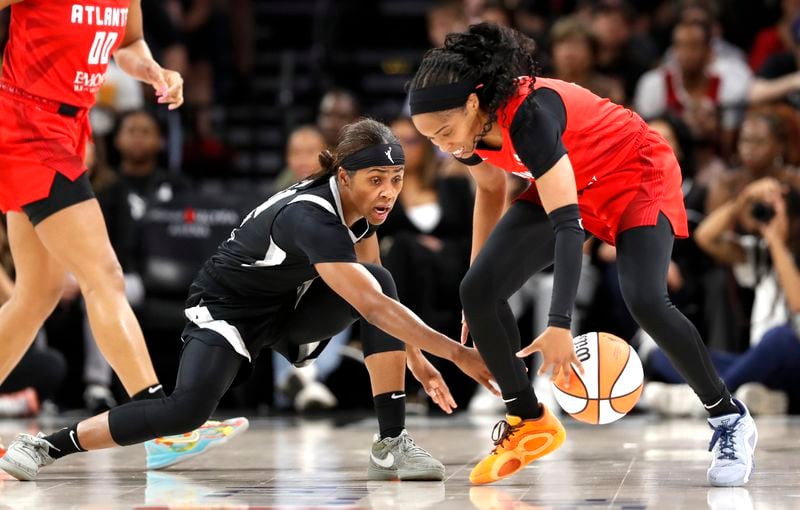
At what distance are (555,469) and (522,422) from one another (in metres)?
0.43

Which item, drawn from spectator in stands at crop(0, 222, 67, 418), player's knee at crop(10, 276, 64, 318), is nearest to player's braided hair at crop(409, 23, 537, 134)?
player's knee at crop(10, 276, 64, 318)

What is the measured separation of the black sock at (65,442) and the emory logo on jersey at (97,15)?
1.51 meters

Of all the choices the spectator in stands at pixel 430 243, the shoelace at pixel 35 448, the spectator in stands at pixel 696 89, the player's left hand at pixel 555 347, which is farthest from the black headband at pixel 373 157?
the spectator in stands at pixel 696 89

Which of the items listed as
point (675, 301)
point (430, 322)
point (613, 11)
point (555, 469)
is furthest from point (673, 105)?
point (555, 469)

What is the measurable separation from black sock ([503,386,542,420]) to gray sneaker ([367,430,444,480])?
1.06 feet

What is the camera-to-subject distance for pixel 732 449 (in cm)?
411

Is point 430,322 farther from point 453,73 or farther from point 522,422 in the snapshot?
point 453,73

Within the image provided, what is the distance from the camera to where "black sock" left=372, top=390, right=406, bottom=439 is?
4.43 meters

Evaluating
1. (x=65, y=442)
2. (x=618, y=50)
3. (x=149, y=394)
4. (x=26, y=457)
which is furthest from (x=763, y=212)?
(x=26, y=457)

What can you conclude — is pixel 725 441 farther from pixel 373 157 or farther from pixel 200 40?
pixel 200 40

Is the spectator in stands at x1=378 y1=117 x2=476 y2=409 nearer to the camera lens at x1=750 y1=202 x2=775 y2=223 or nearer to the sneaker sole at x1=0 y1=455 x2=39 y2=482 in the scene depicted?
the camera lens at x1=750 y1=202 x2=775 y2=223

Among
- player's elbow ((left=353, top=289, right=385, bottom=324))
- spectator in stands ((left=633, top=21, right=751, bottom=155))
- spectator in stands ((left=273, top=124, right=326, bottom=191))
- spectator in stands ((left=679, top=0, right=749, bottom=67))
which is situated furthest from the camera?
spectator in stands ((left=679, top=0, right=749, bottom=67))

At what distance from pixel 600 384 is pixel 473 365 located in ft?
1.54

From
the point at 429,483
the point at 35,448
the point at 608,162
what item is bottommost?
the point at 429,483
